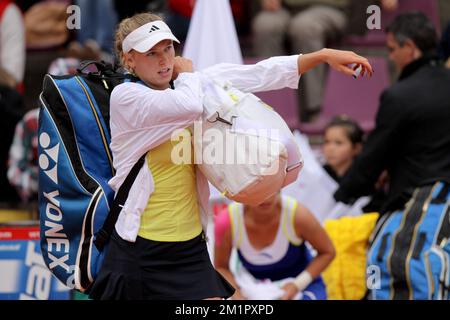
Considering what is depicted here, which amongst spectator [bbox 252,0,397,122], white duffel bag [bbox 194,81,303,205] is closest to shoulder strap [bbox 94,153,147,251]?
white duffel bag [bbox 194,81,303,205]

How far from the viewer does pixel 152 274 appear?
13.1 ft

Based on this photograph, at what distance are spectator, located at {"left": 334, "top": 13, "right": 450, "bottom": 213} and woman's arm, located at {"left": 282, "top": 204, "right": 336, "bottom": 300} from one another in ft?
1.26

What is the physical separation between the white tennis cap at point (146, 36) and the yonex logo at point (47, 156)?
0.56 metres

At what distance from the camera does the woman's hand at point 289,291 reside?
18.7 ft

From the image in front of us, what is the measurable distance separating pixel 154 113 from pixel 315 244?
2.20 m

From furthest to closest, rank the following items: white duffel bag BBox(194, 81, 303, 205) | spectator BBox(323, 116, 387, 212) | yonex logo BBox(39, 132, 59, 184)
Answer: spectator BBox(323, 116, 387, 212)
yonex logo BBox(39, 132, 59, 184)
white duffel bag BBox(194, 81, 303, 205)

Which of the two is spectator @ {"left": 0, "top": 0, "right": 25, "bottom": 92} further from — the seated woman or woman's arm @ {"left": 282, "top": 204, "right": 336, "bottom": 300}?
woman's arm @ {"left": 282, "top": 204, "right": 336, "bottom": 300}

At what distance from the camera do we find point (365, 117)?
8242 mm

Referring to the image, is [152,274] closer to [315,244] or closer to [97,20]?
[315,244]

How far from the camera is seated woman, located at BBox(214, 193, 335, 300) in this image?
580cm

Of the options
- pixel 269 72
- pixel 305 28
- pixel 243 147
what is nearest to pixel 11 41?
pixel 305 28

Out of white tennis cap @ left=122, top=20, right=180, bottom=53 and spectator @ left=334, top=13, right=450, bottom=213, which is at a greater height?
white tennis cap @ left=122, top=20, right=180, bottom=53
